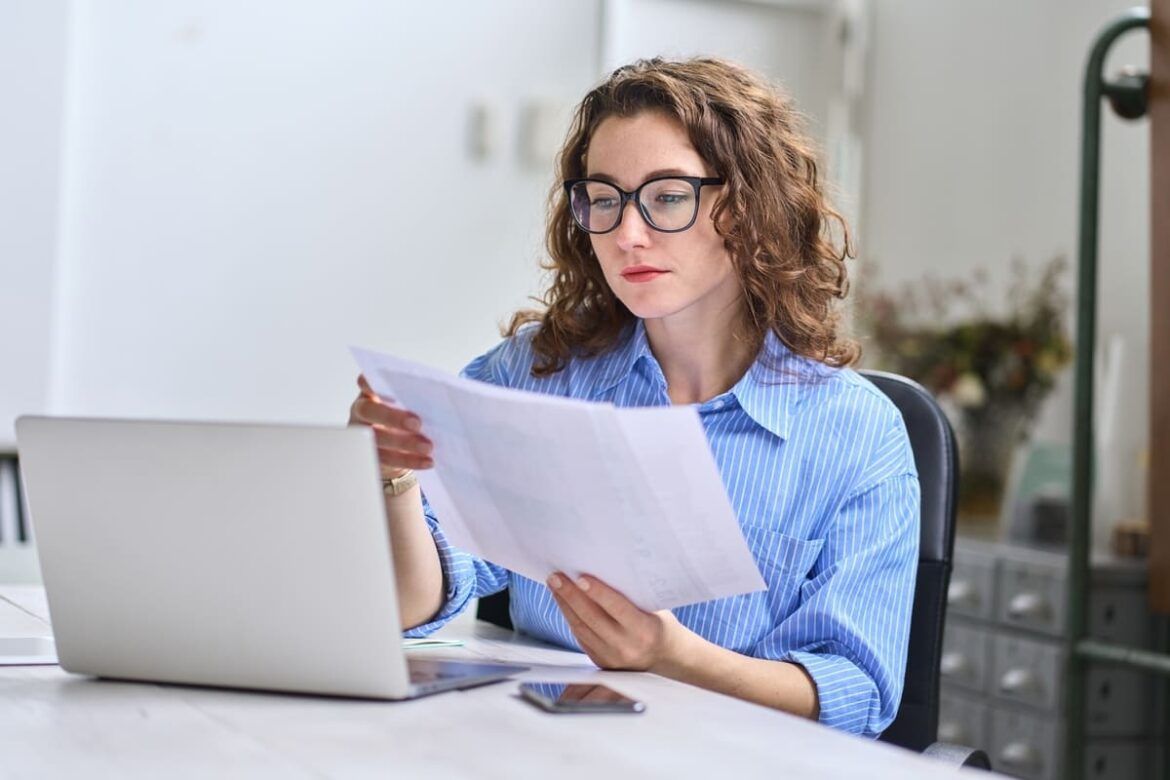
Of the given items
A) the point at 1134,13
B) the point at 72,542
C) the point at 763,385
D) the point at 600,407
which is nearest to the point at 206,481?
the point at 72,542

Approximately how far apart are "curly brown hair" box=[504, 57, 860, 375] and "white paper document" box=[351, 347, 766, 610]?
0.46 meters

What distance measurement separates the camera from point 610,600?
1128 mm

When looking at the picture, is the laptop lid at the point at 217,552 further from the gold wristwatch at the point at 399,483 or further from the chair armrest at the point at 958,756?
the chair armrest at the point at 958,756

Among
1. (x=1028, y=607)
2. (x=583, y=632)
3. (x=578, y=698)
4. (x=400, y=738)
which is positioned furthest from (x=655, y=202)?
(x=1028, y=607)

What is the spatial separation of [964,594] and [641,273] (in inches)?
69.3

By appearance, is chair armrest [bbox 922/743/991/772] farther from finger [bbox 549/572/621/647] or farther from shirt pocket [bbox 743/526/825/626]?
finger [bbox 549/572/621/647]

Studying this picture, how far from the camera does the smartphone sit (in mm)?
992

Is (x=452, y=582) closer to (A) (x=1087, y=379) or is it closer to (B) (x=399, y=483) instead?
(B) (x=399, y=483)

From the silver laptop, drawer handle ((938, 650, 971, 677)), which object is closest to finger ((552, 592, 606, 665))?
the silver laptop

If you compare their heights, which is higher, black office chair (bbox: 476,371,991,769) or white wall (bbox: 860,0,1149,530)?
white wall (bbox: 860,0,1149,530)

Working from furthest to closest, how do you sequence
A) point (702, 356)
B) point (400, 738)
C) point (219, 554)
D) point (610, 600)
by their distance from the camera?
point (702, 356) → point (610, 600) → point (219, 554) → point (400, 738)

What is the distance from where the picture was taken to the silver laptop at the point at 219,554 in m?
0.97

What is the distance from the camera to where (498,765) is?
847 millimetres

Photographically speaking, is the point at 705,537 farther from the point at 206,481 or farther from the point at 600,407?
the point at 206,481
